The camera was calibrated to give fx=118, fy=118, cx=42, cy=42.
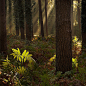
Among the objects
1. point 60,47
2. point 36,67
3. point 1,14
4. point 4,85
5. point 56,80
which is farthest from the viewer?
point 1,14

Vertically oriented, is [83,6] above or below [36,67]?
above

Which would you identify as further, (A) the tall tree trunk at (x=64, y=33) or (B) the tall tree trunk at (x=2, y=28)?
(B) the tall tree trunk at (x=2, y=28)

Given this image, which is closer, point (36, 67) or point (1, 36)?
point (36, 67)

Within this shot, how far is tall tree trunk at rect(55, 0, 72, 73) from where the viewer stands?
16.5 ft

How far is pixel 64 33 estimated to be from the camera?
5090 mm

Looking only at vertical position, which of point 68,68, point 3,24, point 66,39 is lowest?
point 68,68

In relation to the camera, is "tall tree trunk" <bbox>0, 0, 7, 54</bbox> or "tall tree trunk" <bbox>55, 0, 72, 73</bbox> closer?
"tall tree trunk" <bbox>55, 0, 72, 73</bbox>

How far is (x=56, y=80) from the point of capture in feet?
15.9

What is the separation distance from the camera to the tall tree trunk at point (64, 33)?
5.04m

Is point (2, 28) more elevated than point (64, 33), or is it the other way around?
point (2, 28)

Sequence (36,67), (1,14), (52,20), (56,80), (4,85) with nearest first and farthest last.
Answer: (4,85) < (56,80) < (36,67) < (1,14) < (52,20)

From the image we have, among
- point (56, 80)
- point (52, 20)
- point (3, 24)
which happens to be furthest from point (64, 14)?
point (52, 20)

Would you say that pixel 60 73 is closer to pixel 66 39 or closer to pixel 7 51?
pixel 66 39

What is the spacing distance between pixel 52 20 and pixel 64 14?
5657cm
